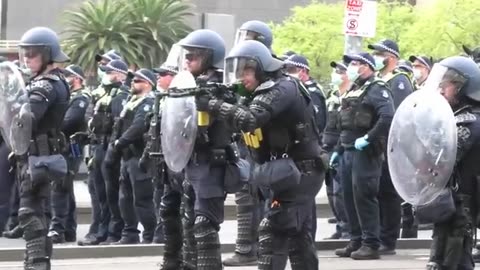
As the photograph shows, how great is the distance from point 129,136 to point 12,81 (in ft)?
8.29

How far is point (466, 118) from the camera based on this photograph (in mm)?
7824

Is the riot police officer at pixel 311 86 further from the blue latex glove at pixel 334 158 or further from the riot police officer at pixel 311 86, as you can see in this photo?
the blue latex glove at pixel 334 158

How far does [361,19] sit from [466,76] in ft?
23.5

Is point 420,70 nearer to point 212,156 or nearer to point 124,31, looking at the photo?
point 212,156

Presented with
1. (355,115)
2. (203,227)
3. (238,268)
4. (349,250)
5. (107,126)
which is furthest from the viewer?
(107,126)

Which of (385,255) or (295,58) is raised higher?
(295,58)

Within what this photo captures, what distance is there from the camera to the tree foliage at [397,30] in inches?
1155

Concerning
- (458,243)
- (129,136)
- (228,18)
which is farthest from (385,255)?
A: (228,18)

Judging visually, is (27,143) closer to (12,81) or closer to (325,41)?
(12,81)

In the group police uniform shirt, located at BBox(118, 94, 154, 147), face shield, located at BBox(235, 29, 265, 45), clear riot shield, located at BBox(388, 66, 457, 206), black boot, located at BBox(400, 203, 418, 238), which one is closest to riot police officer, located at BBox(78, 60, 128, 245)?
police uniform shirt, located at BBox(118, 94, 154, 147)

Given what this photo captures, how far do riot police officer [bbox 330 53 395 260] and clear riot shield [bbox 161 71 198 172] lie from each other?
279 cm

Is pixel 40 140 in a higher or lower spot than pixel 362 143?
higher

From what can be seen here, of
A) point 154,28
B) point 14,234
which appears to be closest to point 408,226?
point 14,234

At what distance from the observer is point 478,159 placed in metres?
7.84
